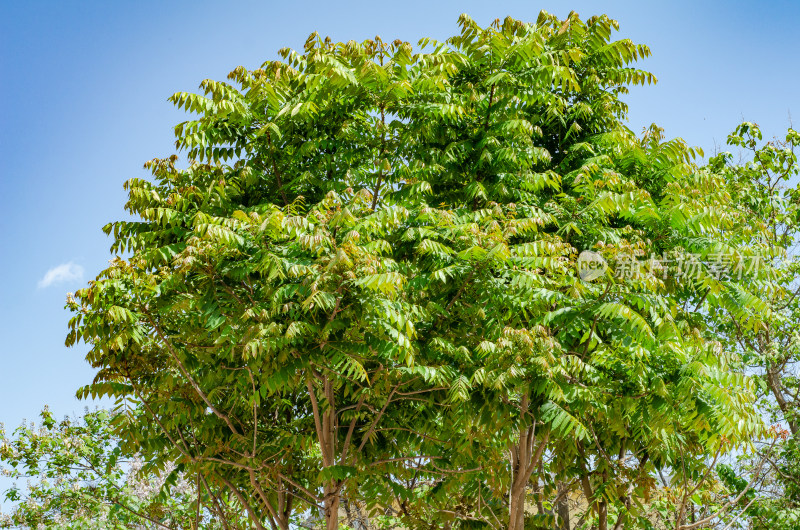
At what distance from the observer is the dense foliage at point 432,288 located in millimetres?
7086

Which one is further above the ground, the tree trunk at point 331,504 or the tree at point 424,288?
the tree at point 424,288

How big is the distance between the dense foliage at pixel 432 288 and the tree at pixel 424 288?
40 mm

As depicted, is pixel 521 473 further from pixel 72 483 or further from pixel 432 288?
pixel 72 483

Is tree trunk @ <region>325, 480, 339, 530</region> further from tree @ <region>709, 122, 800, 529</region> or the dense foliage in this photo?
tree @ <region>709, 122, 800, 529</region>

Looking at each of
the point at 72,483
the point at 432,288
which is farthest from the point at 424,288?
the point at 72,483

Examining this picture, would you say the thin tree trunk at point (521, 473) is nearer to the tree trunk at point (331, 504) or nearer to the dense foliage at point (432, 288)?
the dense foliage at point (432, 288)

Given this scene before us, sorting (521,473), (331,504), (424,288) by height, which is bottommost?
(331,504)

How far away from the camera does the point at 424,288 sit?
8133 mm

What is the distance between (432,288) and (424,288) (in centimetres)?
21

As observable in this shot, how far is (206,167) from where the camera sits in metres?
9.49

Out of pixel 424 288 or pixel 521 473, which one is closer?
pixel 424 288

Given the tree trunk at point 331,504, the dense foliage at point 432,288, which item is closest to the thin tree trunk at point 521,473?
the dense foliage at point 432,288

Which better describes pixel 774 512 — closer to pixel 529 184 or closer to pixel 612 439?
pixel 612 439

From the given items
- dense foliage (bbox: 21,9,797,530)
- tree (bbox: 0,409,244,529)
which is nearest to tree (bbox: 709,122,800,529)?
dense foliage (bbox: 21,9,797,530)
